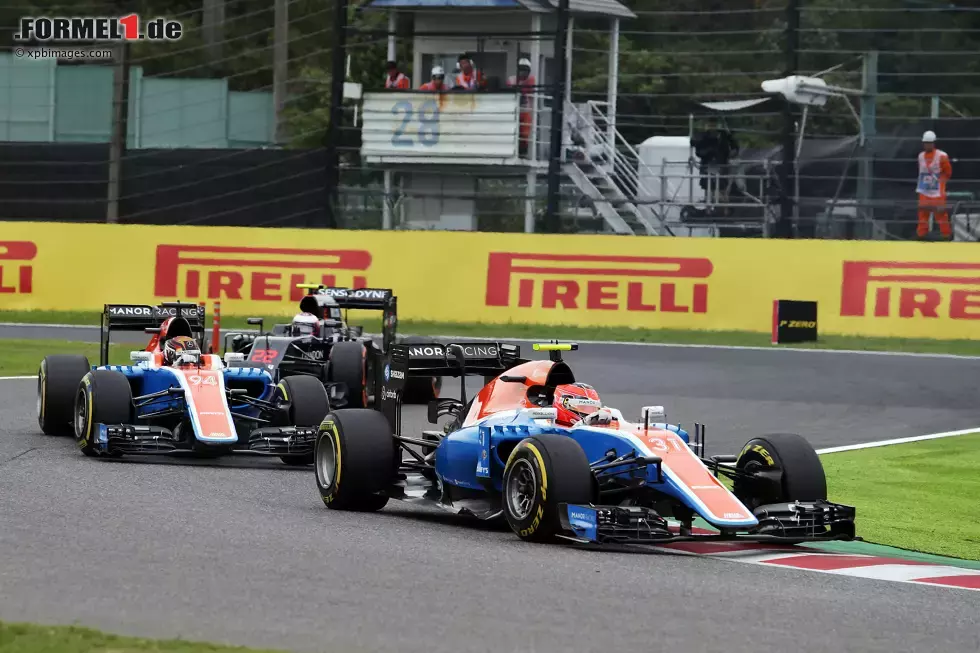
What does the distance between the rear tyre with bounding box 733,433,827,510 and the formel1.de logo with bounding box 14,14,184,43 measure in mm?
27232

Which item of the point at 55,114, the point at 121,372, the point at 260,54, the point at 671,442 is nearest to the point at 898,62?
the point at 260,54

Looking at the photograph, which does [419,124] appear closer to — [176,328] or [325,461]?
[176,328]

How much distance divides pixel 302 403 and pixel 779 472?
5.77 metres

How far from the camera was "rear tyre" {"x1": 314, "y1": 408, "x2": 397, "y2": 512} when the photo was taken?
487 inches

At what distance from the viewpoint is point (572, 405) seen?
1173 centimetres

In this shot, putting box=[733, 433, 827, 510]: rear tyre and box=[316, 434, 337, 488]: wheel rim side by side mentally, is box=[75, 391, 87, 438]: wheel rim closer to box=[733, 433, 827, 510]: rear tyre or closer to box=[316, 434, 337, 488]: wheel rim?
box=[316, 434, 337, 488]: wheel rim

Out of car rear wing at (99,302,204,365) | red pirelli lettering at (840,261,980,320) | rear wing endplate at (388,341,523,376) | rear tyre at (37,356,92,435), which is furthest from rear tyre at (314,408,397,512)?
Answer: red pirelli lettering at (840,261,980,320)

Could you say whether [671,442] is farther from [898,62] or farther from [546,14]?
[898,62]

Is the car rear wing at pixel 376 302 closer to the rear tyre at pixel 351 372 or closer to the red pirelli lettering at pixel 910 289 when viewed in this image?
the rear tyre at pixel 351 372

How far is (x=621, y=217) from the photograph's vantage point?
103ft

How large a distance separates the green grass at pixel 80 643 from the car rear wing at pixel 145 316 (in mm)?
9959

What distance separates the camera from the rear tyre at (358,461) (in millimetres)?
12375

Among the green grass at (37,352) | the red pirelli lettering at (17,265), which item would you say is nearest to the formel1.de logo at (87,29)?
the red pirelli lettering at (17,265)

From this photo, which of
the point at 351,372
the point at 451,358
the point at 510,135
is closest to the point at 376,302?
the point at 351,372
